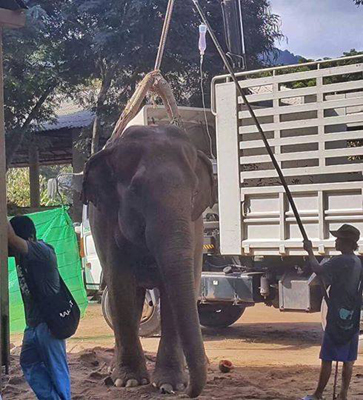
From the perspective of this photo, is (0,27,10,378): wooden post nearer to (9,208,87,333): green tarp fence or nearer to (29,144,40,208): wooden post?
(9,208,87,333): green tarp fence

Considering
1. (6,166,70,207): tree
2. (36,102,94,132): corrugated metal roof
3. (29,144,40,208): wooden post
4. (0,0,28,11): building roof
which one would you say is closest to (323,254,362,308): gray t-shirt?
(0,0,28,11): building roof

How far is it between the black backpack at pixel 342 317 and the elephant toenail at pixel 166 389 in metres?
1.45

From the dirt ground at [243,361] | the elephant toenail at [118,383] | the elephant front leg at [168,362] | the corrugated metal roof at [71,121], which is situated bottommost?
the dirt ground at [243,361]

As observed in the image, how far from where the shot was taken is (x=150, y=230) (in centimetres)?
667

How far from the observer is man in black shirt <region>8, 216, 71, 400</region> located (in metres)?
5.45

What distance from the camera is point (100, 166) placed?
24.2ft

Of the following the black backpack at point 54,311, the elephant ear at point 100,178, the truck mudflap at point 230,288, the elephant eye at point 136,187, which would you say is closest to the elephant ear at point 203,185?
the elephant eye at point 136,187

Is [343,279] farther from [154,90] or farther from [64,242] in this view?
[64,242]

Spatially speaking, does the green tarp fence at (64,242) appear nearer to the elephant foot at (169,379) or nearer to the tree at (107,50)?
the elephant foot at (169,379)

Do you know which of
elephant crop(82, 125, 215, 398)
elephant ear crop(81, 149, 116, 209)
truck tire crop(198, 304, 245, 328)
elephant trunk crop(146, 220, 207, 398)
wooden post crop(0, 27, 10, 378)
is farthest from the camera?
truck tire crop(198, 304, 245, 328)

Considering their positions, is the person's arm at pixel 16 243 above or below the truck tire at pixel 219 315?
above

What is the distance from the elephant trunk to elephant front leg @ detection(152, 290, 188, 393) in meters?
1.01

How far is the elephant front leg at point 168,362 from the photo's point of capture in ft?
23.5

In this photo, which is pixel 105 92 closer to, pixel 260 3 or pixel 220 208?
pixel 260 3
